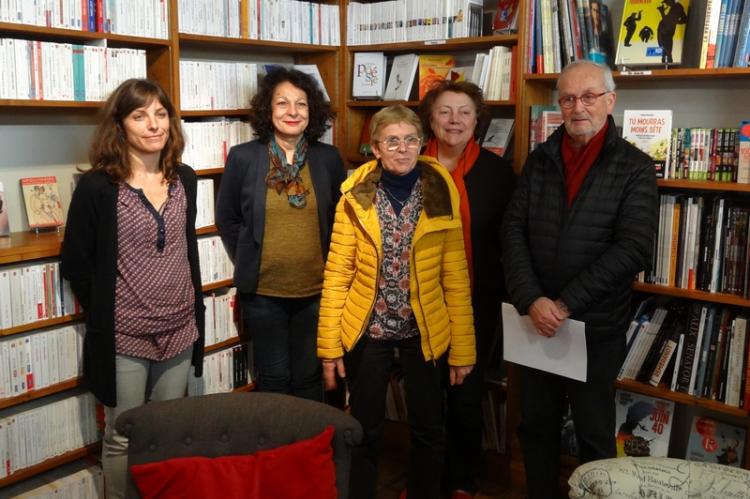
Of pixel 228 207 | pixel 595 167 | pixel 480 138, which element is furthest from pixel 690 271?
pixel 228 207

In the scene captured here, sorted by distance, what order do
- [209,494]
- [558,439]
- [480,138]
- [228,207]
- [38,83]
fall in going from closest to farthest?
[209,494] → [38,83] → [558,439] → [228,207] → [480,138]

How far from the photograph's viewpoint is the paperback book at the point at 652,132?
2592 mm

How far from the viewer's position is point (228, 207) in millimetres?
2818

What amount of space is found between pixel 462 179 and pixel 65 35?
56.4 inches

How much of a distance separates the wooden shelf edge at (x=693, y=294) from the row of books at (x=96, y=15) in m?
1.97

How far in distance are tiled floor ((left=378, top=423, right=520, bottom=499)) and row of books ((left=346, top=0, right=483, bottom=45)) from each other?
1.76 m

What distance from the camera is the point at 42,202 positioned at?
2648mm

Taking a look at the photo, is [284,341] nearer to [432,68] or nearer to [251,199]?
[251,199]

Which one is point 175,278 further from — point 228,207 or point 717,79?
point 717,79

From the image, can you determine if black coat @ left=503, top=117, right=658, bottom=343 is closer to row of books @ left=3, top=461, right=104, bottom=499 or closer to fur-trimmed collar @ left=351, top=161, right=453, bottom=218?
fur-trimmed collar @ left=351, top=161, right=453, bottom=218

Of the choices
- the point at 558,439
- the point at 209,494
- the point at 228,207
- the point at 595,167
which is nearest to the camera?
the point at 209,494

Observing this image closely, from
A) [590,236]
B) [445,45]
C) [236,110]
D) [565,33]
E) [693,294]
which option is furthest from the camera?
[445,45]

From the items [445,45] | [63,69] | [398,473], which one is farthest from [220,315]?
[445,45]

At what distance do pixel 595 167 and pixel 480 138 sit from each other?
0.92 m
